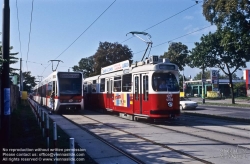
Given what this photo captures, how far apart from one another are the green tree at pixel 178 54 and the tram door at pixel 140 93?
40.2m

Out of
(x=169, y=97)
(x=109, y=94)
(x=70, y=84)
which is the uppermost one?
(x=70, y=84)

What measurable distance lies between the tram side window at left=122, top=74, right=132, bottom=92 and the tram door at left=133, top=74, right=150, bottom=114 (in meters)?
0.78

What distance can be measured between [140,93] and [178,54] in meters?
41.2

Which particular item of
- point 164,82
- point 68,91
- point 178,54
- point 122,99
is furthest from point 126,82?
point 178,54

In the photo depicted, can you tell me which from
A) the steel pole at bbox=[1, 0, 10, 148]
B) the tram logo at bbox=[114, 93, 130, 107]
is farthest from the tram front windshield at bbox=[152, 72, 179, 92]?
the steel pole at bbox=[1, 0, 10, 148]

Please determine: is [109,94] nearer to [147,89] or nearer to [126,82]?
[126,82]

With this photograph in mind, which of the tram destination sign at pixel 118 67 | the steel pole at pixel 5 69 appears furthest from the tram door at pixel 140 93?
the steel pole at pixel 5 69

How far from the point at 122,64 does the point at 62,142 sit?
9.71 metres

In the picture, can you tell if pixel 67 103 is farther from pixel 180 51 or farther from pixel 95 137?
pixel 180 51

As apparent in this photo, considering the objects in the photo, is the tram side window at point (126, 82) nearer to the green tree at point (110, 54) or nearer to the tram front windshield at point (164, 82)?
the tram front windshield at point (164, 82)

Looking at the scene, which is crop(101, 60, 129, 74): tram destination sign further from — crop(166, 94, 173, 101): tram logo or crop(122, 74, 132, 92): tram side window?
crop(166, 94, 173, 101): tram logo

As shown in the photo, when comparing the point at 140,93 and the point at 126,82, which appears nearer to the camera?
the point at 140,93

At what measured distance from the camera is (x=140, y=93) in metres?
16.0

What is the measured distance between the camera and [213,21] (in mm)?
22672
